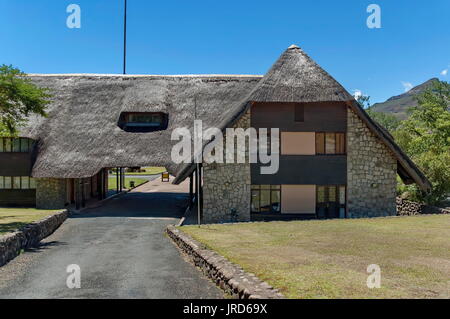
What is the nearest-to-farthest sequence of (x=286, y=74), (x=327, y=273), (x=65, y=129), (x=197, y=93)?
(x=327, y=273), (x=286, y=74), (x=65, y=129), (x=197, y=93)

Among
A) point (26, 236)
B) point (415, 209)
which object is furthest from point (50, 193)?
point (415, 209)

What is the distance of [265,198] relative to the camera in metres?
27.0

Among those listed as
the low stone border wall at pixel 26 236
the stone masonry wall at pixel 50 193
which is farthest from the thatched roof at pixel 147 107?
the low stone border wall at pixel 26 236

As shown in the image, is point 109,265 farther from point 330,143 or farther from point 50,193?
point 50,193

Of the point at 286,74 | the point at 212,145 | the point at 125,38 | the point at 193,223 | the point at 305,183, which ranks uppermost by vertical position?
the point at 125,38

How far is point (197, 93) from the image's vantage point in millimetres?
35406

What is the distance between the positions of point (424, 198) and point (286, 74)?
13318 mm

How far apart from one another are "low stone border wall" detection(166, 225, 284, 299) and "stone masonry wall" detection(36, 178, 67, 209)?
1634 centimetres

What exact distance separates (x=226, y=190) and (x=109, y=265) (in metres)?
11.7

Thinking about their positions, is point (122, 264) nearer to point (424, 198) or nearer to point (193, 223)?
point (193, 223)

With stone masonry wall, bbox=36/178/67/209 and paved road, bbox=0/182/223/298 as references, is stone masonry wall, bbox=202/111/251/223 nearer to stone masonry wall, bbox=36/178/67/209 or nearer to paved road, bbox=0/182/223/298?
paved road, bbox=0/182/223/298

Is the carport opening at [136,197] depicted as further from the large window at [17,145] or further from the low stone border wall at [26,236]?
the low stone border wall at [26,236]

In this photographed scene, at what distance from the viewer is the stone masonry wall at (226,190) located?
85.9 feet
